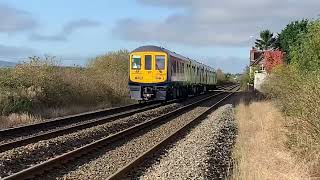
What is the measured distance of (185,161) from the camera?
1137 centimetres

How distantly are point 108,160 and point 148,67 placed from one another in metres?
18.8

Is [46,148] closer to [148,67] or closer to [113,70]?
[148,67]

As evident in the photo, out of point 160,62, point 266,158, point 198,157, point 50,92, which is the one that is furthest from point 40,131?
point 160,62

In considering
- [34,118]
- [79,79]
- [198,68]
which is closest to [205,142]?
[34,118]

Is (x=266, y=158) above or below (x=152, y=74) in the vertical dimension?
below

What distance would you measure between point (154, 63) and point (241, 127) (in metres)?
11.6

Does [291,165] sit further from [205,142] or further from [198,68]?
[198,68]

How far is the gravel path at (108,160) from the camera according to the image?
9695mm

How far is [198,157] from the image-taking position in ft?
39.1

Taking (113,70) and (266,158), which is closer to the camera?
(266,158)

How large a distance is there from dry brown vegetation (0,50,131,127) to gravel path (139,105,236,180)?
23.9ft

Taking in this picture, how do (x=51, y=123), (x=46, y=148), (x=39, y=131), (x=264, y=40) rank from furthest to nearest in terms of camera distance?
1. (x=264, y=40)
2. (x=51, y=123)
3. (x=39, y=131)
4. (x=46, y=148)

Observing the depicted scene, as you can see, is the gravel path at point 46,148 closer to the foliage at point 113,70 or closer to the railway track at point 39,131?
the railway track at point 39,131

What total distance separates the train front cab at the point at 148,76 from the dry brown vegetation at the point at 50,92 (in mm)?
2276
